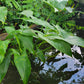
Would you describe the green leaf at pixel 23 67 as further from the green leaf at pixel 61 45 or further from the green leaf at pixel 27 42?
the green leaf at pixel 61 45

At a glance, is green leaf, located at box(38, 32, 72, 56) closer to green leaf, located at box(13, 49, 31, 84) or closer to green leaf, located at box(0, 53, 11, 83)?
green leaf, located at box(13, 49, 31, 84)

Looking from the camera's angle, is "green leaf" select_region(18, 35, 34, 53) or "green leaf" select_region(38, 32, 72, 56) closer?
"green leaf" select_region(38, 32, 72, 56)

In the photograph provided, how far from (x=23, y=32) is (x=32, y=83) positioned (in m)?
0.41

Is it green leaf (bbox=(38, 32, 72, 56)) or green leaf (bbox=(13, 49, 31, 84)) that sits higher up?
green leaf (bbox=(38, 32, 72, 56))

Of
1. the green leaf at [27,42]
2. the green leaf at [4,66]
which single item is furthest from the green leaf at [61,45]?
the green leaf at [4,66]

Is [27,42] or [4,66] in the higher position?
[27,42]

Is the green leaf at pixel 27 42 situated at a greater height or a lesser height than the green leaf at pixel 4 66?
greater

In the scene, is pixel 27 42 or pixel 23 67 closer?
pixel 23 67

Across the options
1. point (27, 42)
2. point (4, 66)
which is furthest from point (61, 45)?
point (4, 66)

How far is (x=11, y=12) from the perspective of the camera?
179cm

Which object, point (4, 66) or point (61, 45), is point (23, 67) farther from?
point (61, 45)

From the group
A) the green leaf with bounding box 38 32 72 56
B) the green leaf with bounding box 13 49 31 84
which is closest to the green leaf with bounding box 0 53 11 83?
the green leaf with bounding box 13 49 31 84

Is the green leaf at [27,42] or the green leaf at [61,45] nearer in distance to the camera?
the green leaf at [61,45]

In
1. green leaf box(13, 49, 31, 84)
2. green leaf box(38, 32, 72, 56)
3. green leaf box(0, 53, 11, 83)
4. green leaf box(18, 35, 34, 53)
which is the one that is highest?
green leaf box(38, 32, 72, 56)
